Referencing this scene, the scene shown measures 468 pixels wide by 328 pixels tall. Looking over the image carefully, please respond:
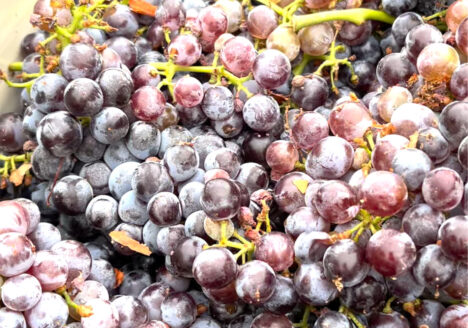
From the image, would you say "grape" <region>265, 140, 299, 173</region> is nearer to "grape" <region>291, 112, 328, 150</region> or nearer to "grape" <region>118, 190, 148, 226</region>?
"grape" <region>291, 112, 328, 150</region>

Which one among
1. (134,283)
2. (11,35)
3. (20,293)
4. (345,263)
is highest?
(11,35)

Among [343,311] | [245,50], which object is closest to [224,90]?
[245,50]

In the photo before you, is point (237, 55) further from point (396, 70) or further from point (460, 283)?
point (460, 283)

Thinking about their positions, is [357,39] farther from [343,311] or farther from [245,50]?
[343,311]

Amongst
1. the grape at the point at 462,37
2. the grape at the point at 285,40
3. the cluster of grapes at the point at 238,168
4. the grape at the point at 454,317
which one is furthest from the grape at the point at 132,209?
the grape at the point at 462,37

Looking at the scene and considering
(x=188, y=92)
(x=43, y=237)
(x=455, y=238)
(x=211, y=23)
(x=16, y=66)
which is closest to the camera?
(x=455, y=238)

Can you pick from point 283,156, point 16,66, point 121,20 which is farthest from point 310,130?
point 16,66

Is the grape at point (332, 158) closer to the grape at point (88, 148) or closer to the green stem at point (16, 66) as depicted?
the grape at point (88, 148)
